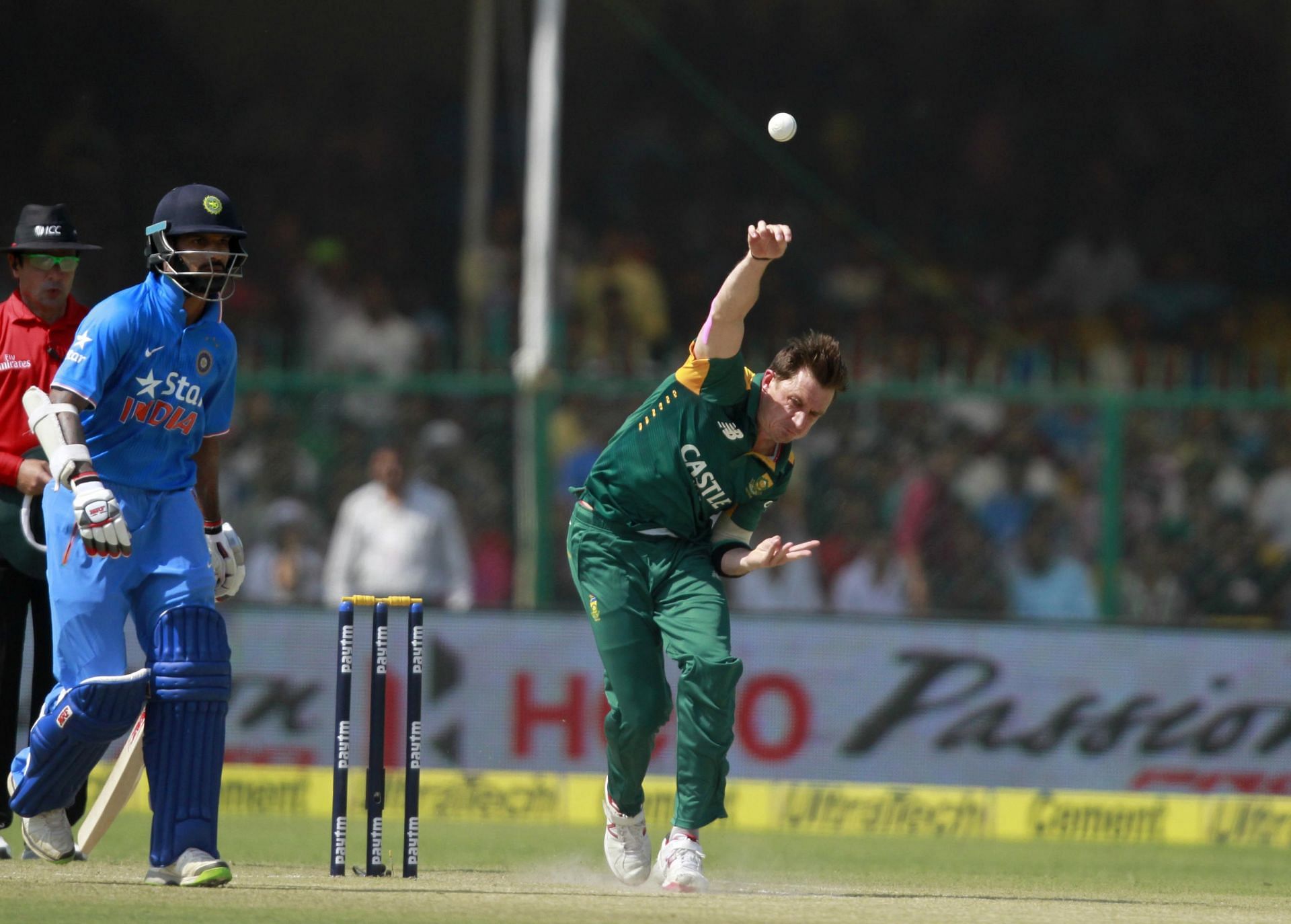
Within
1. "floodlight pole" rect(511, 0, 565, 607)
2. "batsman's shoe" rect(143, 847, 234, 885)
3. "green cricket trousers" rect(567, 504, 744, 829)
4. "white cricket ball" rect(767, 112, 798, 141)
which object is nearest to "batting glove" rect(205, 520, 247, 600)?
"batsman's shoe" rect(143, 847, 234, 885)

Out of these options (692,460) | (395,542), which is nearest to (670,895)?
(692,460)

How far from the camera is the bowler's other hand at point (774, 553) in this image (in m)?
6.28

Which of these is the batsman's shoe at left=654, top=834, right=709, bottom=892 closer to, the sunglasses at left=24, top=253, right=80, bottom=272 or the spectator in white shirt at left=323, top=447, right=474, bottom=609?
the sunglasses at left=24, top=253, right=80, bottom=272

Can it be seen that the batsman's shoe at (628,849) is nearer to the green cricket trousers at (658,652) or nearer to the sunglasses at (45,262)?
the green cricket trousers at (658,652)

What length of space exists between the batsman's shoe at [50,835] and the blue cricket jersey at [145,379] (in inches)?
44.4

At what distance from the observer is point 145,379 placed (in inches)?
232

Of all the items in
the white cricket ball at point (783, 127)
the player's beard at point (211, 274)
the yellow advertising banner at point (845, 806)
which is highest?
the white cricket ball at point (783, 127)

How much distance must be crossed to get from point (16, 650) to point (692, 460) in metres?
2.45

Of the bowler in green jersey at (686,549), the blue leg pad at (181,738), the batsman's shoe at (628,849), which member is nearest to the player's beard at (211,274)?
the blue leg pad at (181,738)

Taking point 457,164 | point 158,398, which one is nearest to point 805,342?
point 158,398

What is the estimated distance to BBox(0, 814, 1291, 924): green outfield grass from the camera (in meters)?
5.42

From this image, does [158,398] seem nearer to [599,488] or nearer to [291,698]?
[599,488]

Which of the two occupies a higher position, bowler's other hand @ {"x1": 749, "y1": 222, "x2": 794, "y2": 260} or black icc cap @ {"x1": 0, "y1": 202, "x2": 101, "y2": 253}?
black icc cap @ {"x1": 0, "y1": 202, "x2": 101, "y2": 253}

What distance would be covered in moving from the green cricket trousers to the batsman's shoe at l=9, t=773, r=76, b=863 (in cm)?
170
